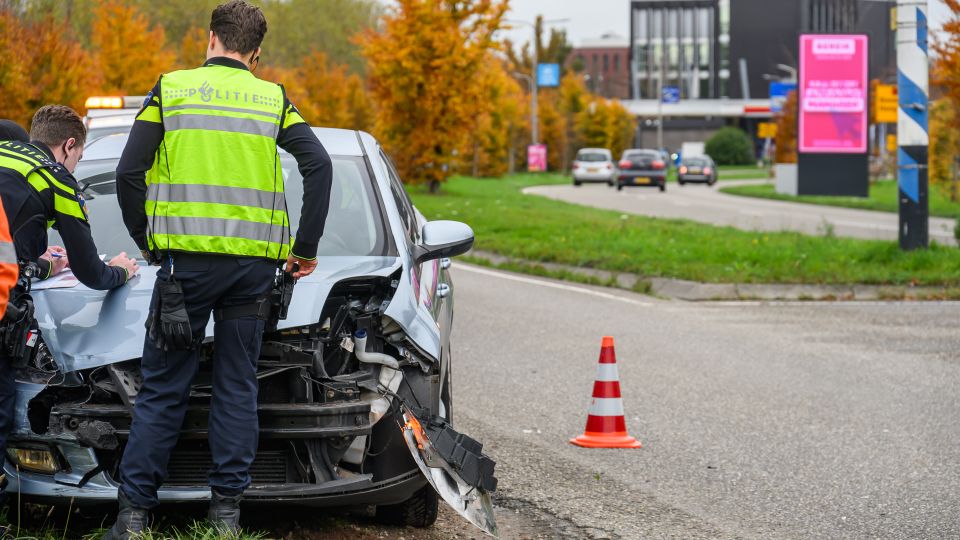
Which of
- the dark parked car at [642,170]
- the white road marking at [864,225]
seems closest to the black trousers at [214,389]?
the white road marking at [864,225]

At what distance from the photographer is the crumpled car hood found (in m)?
4.46

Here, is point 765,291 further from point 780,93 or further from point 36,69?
point 780,93

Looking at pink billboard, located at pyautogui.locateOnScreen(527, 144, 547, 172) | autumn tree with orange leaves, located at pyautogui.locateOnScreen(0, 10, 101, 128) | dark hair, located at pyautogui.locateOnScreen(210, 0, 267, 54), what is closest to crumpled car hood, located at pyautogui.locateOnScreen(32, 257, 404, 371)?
dark hair, located at pyautogui.locateOnScreen(210, 0, 267, 54)

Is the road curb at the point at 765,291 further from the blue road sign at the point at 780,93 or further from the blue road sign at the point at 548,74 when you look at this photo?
the blue road sign at the point at 548,74

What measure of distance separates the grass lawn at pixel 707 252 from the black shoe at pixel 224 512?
34.1ft

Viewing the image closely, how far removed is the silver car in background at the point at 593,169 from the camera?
53562 millimetres

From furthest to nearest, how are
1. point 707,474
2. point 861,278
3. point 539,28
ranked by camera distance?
point 539,28
point 861,278
point 707,474

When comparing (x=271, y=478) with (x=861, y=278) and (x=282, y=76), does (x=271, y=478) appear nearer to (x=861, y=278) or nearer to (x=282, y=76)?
(x=861, y=278)

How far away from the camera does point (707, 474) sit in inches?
253

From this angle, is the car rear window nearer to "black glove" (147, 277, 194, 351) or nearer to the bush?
"black glove" (147, 277, 194, 351)

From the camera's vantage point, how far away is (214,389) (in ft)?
14.4

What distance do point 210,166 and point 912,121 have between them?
499 inches

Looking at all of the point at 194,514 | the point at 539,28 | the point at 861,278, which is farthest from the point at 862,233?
the point at 539,28

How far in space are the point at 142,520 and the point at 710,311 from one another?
8963 millimetres
